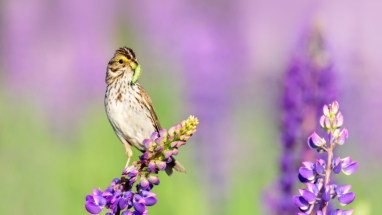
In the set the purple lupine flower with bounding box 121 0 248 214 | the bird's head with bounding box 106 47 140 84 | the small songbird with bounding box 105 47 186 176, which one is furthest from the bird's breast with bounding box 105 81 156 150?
the purple lupine flower with bounding box 121 0 248 214

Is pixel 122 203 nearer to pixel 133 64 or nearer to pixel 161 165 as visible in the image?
pixel 161 165

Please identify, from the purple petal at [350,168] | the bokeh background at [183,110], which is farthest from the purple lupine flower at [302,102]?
the purple petal at [350,168]

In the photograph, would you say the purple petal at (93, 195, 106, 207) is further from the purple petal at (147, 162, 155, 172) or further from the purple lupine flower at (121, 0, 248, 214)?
the purple lupine flower at (121, 0, 248, 214)

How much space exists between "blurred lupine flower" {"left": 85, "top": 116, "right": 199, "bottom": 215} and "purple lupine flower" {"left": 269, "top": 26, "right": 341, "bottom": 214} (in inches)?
114

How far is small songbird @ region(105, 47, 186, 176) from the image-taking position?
4246 mm

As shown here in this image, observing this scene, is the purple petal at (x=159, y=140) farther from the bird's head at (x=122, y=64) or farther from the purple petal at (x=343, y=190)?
the bird's head at (x=122, y=64)

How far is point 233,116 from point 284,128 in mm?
3015

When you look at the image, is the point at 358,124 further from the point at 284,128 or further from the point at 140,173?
the point at 140,173

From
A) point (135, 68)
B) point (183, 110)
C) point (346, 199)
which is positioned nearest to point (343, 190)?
point (346, 199)

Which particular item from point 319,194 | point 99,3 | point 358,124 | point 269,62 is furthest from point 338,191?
point 99,3

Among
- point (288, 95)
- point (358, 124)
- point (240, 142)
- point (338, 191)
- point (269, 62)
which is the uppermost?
point (269, 62)

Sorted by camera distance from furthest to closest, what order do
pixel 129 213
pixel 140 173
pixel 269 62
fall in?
pixel 269 62, pixel 140 173, pixel 129 213

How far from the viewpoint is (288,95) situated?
533 centimetres

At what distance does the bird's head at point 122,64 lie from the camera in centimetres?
411
